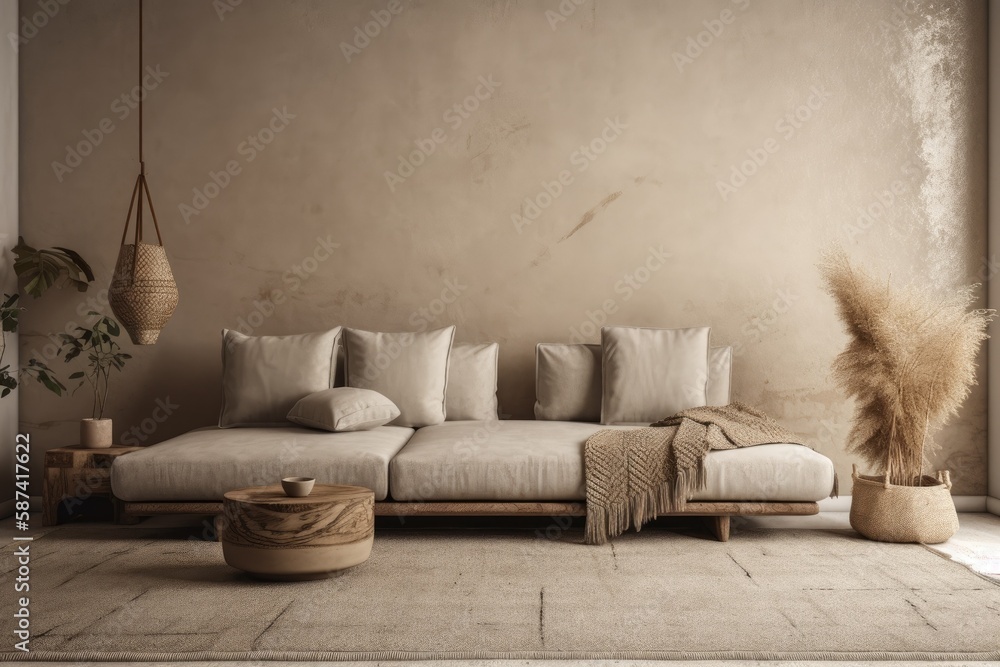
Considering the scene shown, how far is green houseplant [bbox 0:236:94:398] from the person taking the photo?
4.25m

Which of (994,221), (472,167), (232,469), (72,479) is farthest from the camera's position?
(472,167)

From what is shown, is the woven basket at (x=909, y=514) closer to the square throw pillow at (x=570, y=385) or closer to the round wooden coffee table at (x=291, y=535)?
the square throw pillow at (x=570, y=385)

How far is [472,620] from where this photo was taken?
2.62m

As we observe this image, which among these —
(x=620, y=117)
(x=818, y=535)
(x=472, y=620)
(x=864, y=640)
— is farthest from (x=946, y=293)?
(x=472, y=620)

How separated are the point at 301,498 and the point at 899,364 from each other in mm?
2642

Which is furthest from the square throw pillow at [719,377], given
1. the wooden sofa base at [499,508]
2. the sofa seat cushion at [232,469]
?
the sofa seat cushion at [232,469]

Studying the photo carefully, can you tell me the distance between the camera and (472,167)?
15.6ft

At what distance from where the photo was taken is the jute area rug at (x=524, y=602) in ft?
7.78

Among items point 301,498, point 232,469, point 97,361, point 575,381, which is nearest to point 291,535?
point 301,498

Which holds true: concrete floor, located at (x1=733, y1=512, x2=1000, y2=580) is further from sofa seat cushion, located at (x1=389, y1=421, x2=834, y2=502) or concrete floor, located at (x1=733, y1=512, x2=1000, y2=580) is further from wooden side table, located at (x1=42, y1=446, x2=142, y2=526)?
wooden side table, located at (x1=42, y1=446, x2=142, y2=526)

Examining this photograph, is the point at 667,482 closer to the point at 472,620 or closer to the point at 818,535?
the point at 818,535

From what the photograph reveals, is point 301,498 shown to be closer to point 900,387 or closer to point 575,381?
point 575,381

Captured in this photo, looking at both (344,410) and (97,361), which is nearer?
(344,410)

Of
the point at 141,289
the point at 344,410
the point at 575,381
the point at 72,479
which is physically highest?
the point at 141,289
